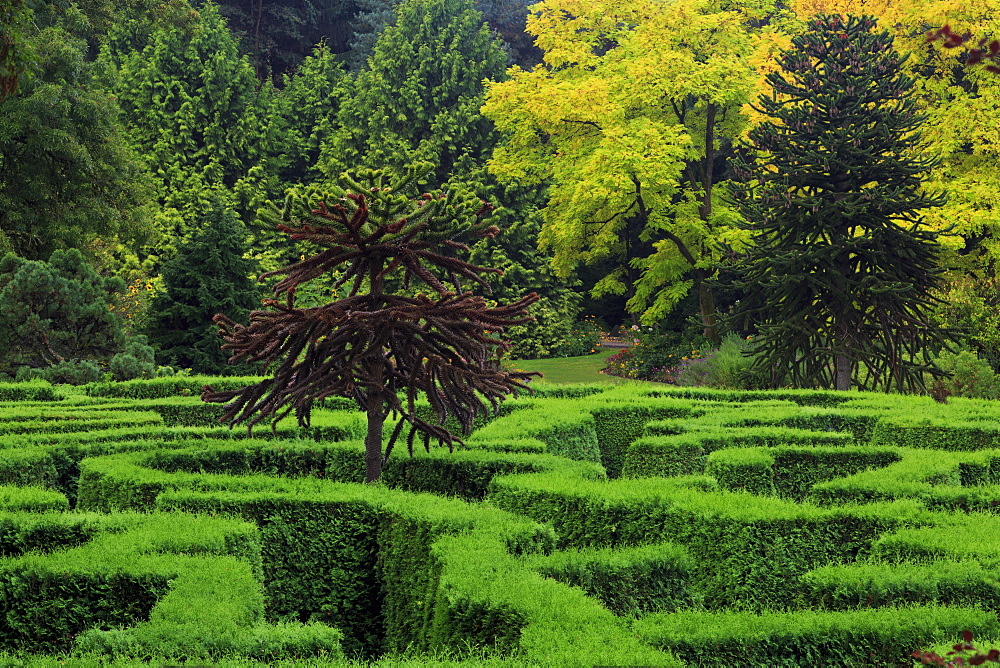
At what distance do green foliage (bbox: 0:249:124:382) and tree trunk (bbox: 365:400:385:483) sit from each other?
372 inches

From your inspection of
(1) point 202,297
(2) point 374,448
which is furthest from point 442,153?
(2) point 374,448

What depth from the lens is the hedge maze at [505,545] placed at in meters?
5.11

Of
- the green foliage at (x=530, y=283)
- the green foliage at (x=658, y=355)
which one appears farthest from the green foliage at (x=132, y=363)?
the green foliage at (x=530, y=283)

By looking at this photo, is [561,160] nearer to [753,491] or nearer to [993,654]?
[753,491]

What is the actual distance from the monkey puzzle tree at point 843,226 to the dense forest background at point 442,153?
971mm

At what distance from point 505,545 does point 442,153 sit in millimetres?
30142

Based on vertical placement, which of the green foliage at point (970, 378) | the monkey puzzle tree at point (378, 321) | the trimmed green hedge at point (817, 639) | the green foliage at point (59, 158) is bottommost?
the trimmed green hedge at point (817, 639)

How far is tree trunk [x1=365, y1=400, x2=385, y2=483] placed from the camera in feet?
28.7

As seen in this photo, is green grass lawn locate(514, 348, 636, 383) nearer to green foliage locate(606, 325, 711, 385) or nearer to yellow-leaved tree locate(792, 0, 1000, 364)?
green foliage locate(606, 325, 711, 385)

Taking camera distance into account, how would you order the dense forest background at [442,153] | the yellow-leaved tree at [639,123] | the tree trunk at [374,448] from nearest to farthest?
the tree trunk at [374,448]
the dense forest background at [442,153]
the yellow-leaved tree at [639,123]

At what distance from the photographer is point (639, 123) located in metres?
24.2

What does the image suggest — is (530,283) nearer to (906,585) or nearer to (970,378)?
(970,378)

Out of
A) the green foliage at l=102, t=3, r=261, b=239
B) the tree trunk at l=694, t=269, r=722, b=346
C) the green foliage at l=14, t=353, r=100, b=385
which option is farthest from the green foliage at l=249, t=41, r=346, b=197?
the green foliage at l=14, t=353, r=100, b=385

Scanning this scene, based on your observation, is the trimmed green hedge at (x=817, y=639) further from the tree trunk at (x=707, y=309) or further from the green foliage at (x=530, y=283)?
the green foliage at (x=530, y=283)
